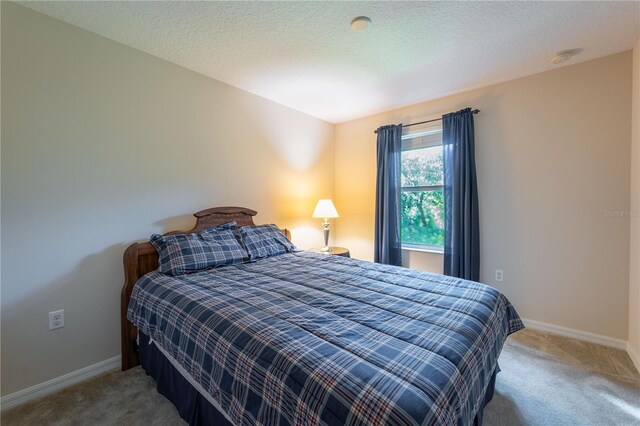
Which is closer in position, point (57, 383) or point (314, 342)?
point (314, 342)

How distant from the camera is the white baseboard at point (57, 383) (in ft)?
5.52

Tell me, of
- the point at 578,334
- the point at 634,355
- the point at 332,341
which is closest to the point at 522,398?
the point at 634,355

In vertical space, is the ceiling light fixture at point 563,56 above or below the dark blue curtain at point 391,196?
above

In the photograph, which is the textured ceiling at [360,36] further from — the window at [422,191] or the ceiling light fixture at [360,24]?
the window at [422,191]

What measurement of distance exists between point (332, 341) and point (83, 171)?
2.12 metres

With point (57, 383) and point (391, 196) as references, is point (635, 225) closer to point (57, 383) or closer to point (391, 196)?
point (391, 196)

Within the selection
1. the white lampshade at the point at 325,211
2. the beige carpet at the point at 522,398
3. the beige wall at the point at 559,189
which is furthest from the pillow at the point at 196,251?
the beige wall at the point at 559,189

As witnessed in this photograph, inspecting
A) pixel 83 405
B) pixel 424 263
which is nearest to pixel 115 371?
pixel 83 405

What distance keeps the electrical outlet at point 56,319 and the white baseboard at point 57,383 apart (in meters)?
0.34

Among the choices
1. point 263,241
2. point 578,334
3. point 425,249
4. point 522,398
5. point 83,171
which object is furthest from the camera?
point 425,249

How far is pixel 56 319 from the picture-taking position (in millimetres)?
1867

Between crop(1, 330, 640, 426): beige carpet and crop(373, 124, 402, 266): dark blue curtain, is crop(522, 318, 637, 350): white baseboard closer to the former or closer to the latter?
crop(1, 330, 640, 426): beige carpet

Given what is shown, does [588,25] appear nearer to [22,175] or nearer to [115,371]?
[22,175]

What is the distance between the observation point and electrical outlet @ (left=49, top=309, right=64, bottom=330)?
6.06ft
